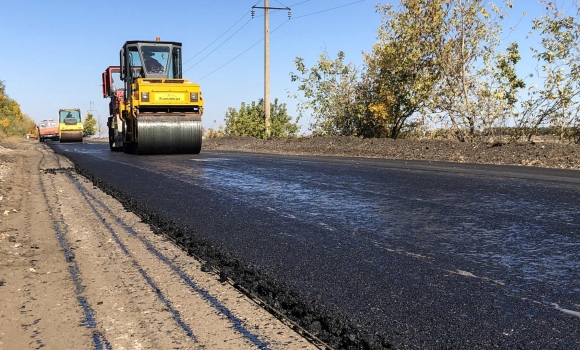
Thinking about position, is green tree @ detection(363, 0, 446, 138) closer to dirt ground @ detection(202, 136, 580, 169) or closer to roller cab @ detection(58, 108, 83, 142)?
dirt ground @ detection(202, 136, 580, 169)

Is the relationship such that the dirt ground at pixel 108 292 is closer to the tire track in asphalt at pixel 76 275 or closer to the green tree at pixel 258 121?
the tire track in asphalt at pixel 76 275

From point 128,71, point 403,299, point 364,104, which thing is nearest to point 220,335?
point 403,299

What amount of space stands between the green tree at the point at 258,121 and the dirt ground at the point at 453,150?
362 inches

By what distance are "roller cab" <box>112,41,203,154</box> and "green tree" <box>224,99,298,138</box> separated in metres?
12.8

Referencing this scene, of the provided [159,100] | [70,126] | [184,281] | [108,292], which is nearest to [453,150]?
[159,100]

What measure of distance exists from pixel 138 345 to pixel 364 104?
20.3 meters

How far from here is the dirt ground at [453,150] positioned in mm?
11945

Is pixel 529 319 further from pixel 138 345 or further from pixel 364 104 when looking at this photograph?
pixel 364 104

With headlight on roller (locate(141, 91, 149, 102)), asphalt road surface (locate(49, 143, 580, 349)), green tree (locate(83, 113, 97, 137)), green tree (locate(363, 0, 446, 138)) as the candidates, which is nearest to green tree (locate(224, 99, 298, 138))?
green tree (locate(363, 0, 446, 138))

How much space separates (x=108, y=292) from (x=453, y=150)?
41.3 feet

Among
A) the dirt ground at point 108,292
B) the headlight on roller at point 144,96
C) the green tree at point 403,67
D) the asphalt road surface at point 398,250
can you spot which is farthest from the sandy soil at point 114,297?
the green tree at point 403,67

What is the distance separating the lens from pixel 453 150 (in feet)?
47.4

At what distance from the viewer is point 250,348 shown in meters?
2.46

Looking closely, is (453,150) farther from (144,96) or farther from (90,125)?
(90,125)
